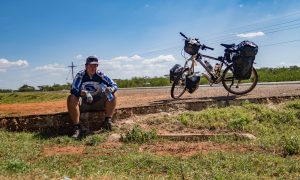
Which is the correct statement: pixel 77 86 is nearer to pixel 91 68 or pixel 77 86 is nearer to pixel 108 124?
pixel 91 68

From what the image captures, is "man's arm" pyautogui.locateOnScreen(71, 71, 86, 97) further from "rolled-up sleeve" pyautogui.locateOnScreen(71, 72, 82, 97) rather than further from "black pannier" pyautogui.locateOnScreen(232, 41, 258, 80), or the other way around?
"black pannier" pyautogui.locateOnScreen(232, 41, 258, 80)

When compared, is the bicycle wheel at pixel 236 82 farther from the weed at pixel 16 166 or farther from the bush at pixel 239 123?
the weed at pixel 16 166

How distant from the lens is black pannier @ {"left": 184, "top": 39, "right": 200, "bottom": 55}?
34.0 ft

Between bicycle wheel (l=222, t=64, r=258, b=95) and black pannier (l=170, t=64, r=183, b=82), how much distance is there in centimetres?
102

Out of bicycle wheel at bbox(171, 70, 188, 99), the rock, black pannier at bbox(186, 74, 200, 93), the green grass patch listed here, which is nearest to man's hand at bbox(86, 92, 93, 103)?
the rock

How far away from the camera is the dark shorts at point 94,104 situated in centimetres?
896

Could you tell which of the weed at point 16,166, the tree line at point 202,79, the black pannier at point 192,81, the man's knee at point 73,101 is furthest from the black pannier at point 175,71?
the tree line at point 202,79

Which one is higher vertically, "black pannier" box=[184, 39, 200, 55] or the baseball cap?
"black pannier" box=[184, 39, 200, 55]

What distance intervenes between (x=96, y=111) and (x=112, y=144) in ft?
4.51

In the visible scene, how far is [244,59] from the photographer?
1008 centimetres

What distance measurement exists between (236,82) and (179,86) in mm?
1328

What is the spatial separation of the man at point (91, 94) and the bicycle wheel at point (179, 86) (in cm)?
197

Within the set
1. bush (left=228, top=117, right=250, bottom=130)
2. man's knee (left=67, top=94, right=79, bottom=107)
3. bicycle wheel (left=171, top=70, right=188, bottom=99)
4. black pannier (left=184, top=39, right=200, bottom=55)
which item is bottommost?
bush (left=228, top=117, right=250, bottom=130)

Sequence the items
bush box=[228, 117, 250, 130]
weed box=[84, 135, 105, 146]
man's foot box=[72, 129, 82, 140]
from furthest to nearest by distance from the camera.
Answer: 1. bush box=[228, 117, 250, 130]
2. man's foot box=[72, 129, 82, 140]
3. weed box=[84, 135, 105, 146]
